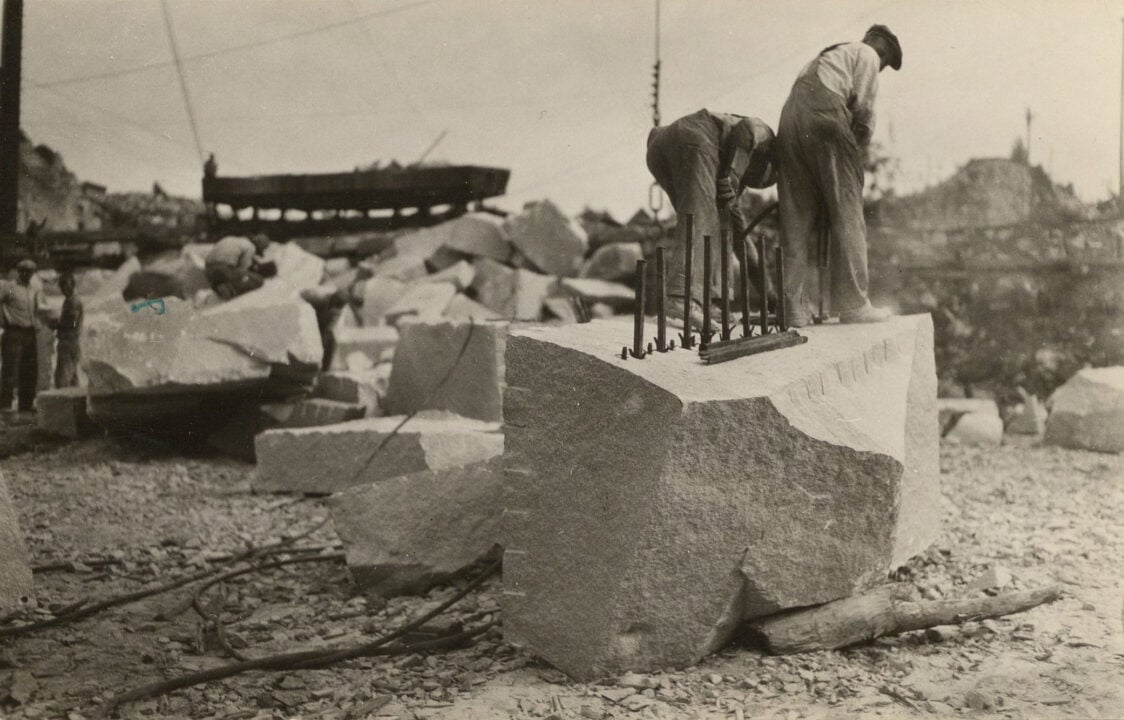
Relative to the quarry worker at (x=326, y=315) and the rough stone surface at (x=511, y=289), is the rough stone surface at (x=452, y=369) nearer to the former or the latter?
the quarry worker at (x=326, y=315)

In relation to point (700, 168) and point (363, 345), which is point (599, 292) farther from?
point (700, 168)

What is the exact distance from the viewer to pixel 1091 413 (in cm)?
761

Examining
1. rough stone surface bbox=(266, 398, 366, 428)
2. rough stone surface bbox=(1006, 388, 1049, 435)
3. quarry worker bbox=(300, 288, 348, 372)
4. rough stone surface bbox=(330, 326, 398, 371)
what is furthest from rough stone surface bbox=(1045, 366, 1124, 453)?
quarry worker bbox=(300, 288, 348, 372)

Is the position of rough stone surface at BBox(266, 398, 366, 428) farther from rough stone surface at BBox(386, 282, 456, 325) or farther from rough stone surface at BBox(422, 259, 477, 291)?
rough stone surface at BBox(422, 259, 477, 291)

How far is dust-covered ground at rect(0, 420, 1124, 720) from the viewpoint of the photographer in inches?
127

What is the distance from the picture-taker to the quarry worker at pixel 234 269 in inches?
313

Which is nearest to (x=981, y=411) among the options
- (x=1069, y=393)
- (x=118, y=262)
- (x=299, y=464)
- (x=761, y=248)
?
(x=1069, y=393)

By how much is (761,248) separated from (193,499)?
385cm

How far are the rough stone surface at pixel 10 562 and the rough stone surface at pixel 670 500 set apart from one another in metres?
1.87

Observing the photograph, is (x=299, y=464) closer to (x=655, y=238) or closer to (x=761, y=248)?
(x=761, y=248)

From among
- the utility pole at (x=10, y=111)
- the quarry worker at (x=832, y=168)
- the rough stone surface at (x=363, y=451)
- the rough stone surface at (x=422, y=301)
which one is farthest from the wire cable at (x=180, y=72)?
the rough stone surface at (x=422, y=301)

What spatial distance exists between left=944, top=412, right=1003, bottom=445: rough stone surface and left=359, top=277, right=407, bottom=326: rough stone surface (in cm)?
569

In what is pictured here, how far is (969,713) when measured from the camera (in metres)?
3.13

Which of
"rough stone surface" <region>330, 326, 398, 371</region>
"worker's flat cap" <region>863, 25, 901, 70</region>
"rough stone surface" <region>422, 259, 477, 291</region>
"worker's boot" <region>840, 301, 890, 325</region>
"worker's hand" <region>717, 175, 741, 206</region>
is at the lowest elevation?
"rough stone surface" <region>330, 326, 398, 371</region>
